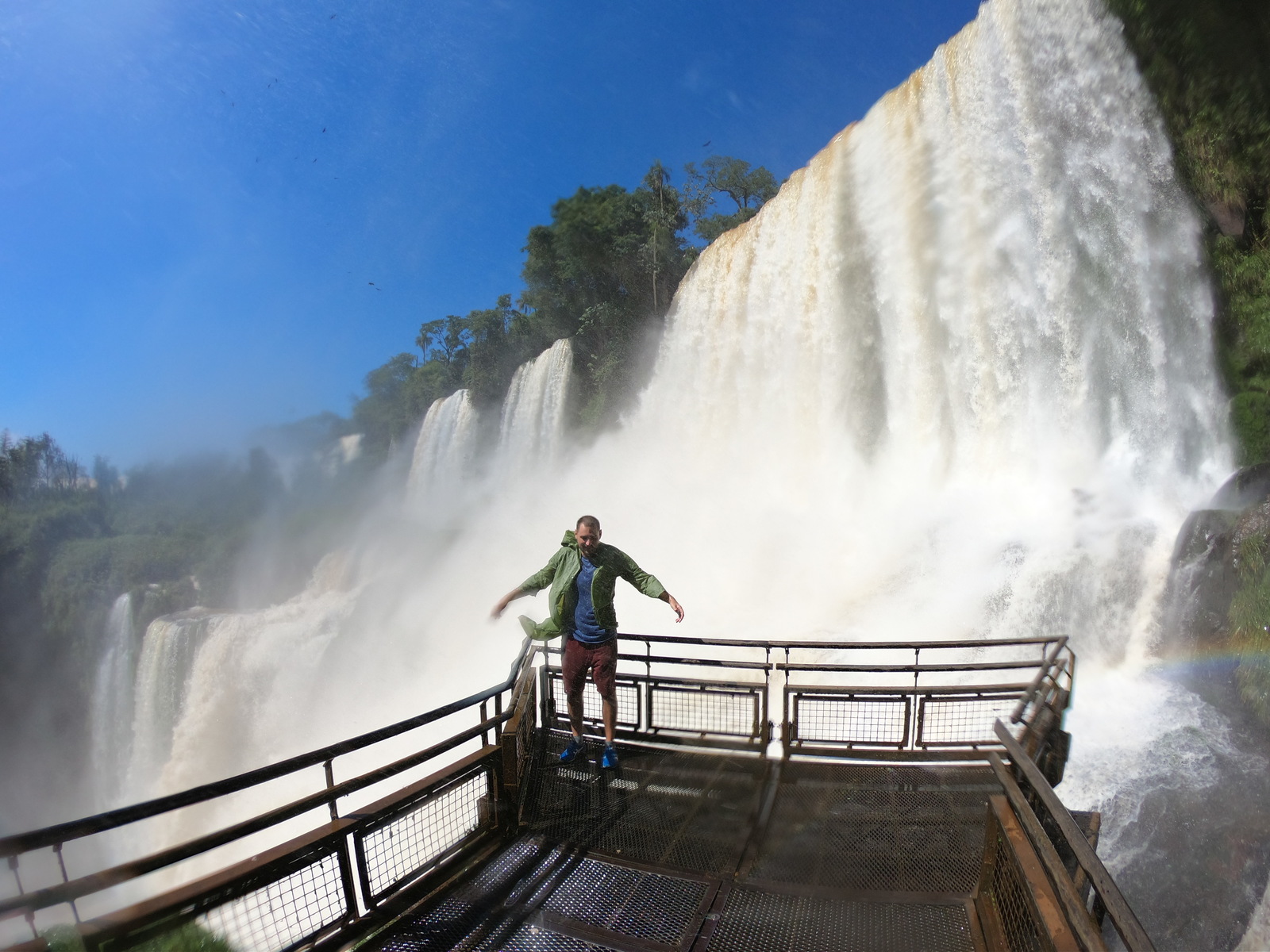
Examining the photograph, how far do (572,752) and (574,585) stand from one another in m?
1.16

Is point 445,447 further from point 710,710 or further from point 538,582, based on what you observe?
point 538,582

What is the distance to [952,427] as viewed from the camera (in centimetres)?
1403

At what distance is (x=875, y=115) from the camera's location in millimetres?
14883

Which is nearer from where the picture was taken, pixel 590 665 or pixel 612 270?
pixel 590 665

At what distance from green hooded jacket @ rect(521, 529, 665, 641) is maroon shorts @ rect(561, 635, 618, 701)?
4.8 inches

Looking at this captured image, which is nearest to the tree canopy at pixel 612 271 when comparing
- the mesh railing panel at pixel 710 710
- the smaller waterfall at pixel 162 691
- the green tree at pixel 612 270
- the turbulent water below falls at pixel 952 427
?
the green tree at pixel 612 270

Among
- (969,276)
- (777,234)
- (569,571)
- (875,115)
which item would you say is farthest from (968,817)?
(777,234)

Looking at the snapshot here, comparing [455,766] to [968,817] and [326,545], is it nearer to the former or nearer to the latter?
[968,817]

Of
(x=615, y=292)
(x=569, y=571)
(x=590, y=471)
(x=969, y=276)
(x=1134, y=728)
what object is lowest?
(x=1134, y=728)

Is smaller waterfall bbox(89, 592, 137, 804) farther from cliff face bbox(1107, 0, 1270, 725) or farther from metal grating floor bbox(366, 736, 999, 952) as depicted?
cliff face bbox(1107, 0, 1270, 725)

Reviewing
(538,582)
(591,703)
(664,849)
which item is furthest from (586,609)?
(591,703)

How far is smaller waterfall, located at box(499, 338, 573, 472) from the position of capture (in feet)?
101

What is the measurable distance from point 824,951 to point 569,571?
2446 millimetres

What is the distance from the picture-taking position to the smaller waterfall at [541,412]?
30.8m
